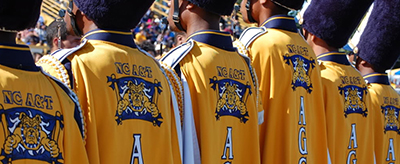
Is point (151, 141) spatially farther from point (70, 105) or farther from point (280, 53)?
point (280, 53)

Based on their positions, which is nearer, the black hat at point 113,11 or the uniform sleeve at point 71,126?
the uniform sleeve at point 71,126

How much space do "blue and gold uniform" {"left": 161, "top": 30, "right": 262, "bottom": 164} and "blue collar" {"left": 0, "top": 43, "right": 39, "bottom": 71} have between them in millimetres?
1212

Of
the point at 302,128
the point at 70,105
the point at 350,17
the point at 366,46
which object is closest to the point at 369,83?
the point at 366,46

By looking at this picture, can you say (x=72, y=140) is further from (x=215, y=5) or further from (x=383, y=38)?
(x=383, y=38)

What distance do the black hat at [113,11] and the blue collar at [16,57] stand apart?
25.0 inches

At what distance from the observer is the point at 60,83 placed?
276cm

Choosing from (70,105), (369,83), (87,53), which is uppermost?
(369,83)

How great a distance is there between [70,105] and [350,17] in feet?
10.1

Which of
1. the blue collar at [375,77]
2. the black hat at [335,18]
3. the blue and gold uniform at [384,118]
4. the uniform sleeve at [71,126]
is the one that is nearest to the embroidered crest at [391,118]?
the blue and gold uniform at [384,118]

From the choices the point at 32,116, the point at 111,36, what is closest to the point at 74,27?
the point at 111,36

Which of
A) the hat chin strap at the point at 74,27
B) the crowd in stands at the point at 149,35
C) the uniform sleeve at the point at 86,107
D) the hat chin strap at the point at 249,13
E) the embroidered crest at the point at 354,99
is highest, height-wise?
the crowd in stands at the point at 149,35

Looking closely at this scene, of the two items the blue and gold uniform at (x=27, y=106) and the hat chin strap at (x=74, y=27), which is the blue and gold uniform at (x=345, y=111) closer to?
the hat chin strap at (x=74, y=27)

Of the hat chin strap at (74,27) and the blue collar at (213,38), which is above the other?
the blue collar at (213,38)

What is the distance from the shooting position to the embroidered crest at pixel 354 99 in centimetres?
524
